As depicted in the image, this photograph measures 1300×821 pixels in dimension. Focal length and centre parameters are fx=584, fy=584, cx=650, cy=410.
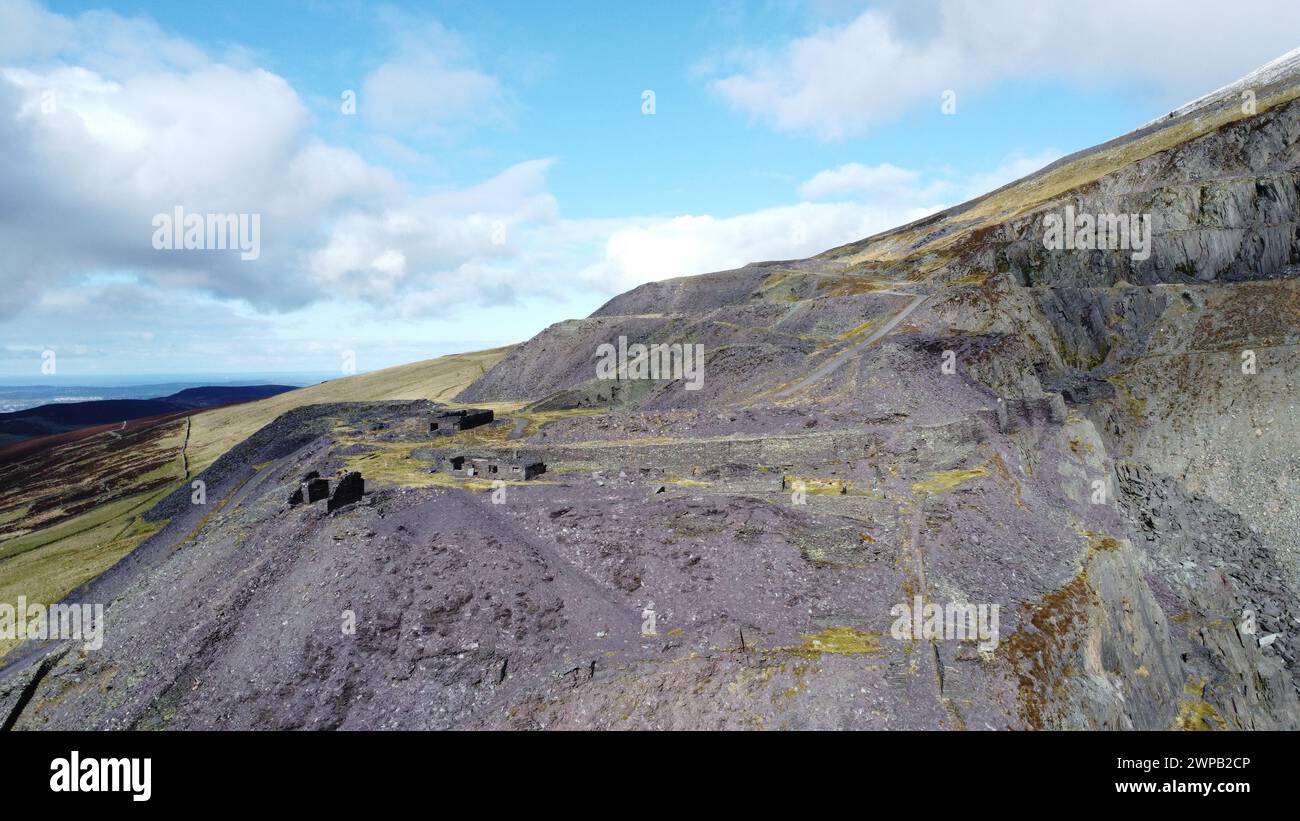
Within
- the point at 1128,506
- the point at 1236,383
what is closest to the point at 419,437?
the point at 1128,506

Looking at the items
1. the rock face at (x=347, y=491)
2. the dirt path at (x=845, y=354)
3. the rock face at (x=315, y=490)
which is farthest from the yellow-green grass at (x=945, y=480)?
the rock face at (x=315, y=490)

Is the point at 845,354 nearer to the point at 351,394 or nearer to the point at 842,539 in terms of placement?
the point at 842,539

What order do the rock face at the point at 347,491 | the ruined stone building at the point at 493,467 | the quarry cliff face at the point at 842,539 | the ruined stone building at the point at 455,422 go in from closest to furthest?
the quarry cliff face at the point at 842,539
the rock face at the point at 347,491
the ruined stone building at the point at 493,467
the ruined stone building at the point at 455,422

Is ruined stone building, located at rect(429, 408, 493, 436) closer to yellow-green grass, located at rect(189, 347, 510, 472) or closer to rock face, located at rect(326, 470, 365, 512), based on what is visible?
rock face, located at rect(326, 470, 365, 512)

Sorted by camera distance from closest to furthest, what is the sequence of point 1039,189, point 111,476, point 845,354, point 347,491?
point 347,491 < point 845,354 < point 111,476 < point 1039,189

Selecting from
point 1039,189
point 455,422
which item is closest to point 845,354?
point 455,422

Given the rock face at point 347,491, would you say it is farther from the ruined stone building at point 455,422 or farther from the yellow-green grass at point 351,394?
the yellow-green grass at point 351,394

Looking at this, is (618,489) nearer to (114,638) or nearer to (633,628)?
(633,628)
